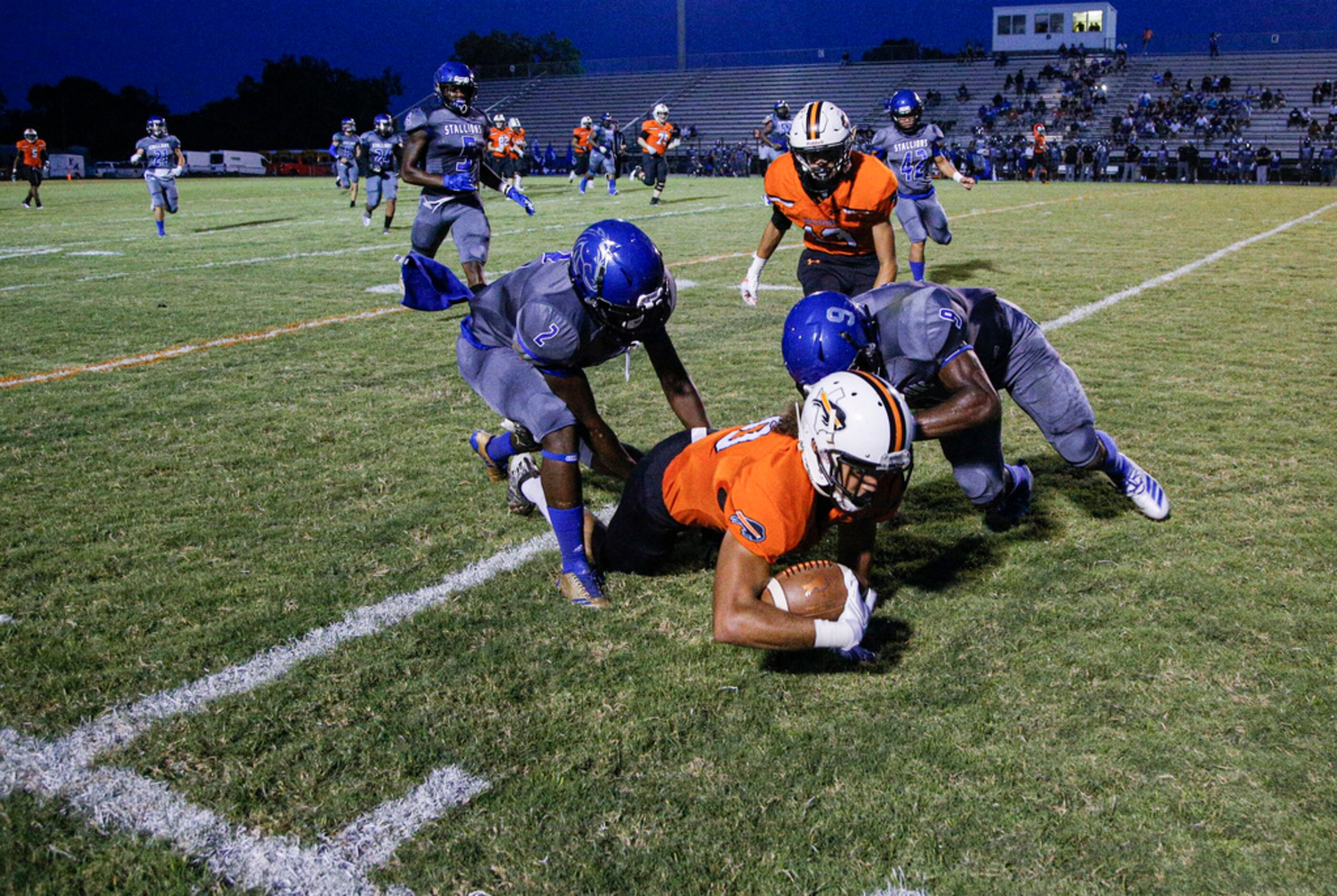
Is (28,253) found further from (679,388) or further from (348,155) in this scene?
(679,388)

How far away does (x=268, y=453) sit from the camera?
17.7 ft

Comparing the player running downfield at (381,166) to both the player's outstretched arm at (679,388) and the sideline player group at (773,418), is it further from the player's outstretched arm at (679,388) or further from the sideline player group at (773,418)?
the player's outstretched arm at (679,388)

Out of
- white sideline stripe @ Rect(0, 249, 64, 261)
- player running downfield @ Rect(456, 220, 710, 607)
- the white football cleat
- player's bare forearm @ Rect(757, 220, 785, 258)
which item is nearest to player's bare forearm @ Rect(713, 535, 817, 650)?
player running downfield @ Rect(456, 220, 710, 607)

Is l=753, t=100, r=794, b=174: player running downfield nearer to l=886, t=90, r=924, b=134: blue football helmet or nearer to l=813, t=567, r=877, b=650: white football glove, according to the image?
l=886, t=90, r=924, b=134: blue football helmet

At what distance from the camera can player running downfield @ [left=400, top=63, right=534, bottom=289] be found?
872cm

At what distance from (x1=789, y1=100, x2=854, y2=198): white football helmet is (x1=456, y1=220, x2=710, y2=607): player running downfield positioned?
1728 millimetres

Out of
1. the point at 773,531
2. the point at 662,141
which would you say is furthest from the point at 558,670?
the point at 662,141

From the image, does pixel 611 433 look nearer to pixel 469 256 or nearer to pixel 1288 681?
pixel 1288 681

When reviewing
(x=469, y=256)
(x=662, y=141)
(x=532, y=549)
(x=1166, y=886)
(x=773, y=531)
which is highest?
(x=662, y=141)

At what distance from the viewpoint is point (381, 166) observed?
1867cm

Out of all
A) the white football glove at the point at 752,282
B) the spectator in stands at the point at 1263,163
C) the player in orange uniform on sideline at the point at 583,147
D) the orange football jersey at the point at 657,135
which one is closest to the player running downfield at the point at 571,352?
the white football glove at the point at 752,282

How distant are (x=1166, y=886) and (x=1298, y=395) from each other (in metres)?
5.21

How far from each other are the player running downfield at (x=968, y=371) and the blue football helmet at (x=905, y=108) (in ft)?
22.7

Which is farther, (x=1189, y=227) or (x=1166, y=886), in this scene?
(x=1189, y=227)
